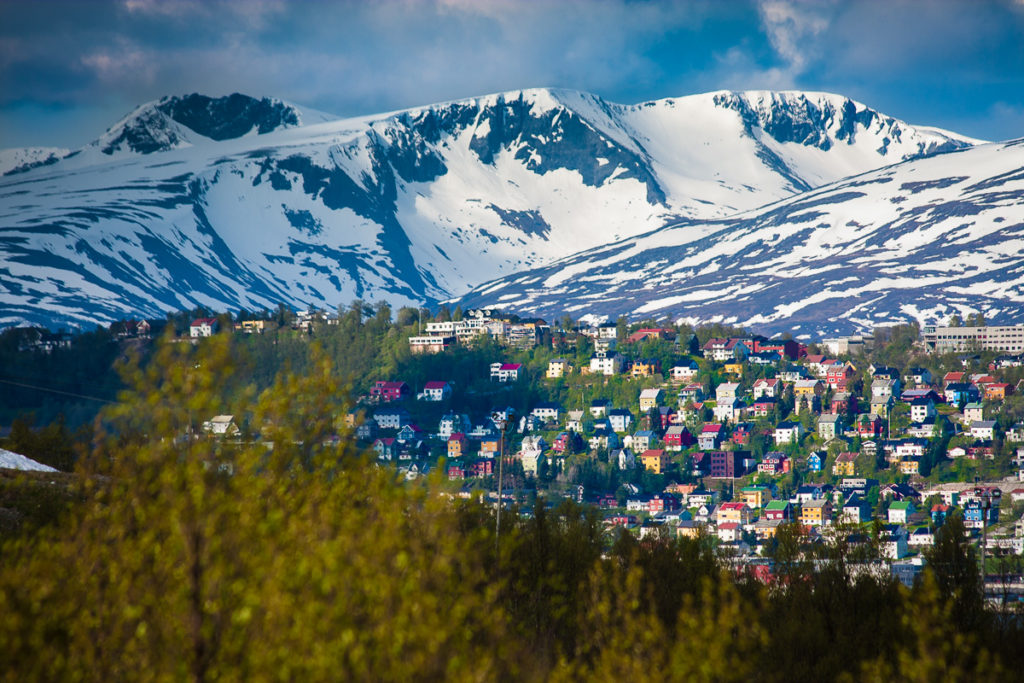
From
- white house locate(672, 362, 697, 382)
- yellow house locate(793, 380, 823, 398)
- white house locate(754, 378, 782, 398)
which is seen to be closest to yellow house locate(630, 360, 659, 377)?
white house locate(672, 362, 697, 382)

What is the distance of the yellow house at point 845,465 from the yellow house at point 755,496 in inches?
387

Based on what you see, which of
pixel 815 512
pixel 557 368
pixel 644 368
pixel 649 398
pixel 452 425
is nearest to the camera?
pixel 815 512

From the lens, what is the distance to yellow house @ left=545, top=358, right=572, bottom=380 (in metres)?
193

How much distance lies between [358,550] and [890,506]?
103686mm

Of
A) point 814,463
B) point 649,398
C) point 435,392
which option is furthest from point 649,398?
point 814,463

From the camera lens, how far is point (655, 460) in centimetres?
14762

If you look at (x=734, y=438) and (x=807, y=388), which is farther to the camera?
(x=807, y=388)

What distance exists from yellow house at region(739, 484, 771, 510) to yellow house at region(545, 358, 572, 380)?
61472 mm

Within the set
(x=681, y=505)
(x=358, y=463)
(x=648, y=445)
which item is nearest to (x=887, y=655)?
(x=358, y=463)

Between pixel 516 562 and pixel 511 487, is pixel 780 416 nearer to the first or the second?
pixel 511 487

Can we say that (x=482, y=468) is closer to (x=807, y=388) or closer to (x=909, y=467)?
(x=909, y=467)

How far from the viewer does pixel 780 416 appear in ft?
543

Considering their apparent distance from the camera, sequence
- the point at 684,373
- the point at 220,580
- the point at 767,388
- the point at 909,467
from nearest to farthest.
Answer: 1. the point at 220,580
2. the point at 909,467
3. the point at 767,388
4. the point at 684,373

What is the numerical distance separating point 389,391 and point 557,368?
28.3 m
